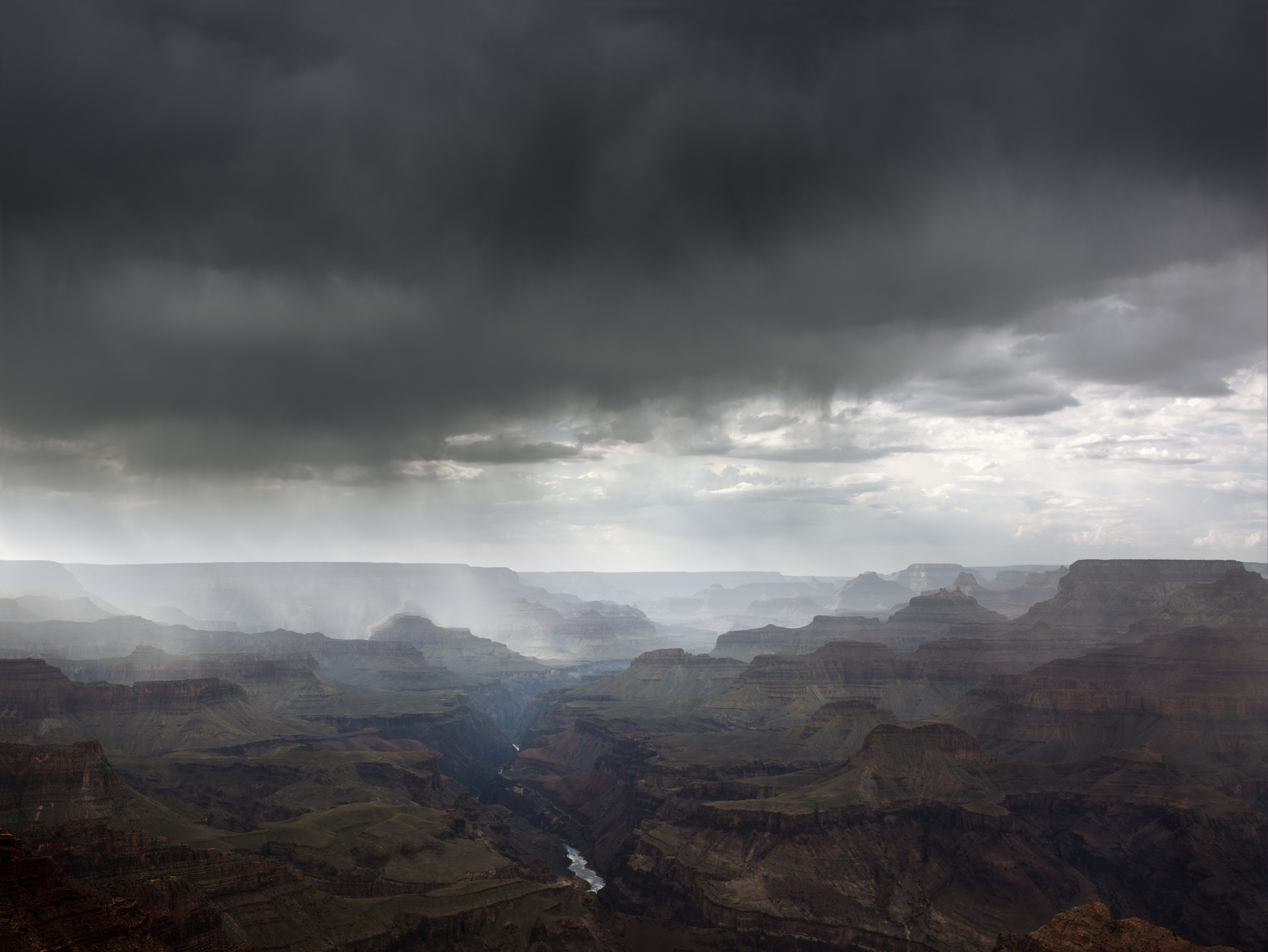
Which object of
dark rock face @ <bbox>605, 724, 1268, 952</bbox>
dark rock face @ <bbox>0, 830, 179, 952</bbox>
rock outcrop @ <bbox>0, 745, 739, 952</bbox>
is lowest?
dark rock face @ <bbox>605, 724, 1268, 952</bbox>

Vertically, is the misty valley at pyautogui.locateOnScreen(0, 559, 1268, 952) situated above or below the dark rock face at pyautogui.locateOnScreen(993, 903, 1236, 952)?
below

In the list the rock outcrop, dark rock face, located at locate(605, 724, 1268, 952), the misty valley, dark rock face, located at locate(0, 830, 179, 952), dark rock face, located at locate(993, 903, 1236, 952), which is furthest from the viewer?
dark rock face, located at locate(605, 724, 1268, 952)

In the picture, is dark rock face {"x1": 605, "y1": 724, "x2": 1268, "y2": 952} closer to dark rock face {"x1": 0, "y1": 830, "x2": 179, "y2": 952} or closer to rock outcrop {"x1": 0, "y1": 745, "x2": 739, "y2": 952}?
rock outcrop {"x1": 0, "y1": 745, "x2": 739, "y2": 952}

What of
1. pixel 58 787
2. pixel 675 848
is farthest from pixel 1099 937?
pixel 58 787

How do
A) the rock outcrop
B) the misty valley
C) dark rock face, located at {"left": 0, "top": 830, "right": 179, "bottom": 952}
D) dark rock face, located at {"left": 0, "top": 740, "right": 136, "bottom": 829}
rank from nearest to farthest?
dark rock face, located at {"left": 0, "top": 830, "right": 179, "bottom": 952} → the rock outcrop → the misty valley → dark rock face, located at {"left": 0, "top": 740, "right": 136, "bottom": 829}

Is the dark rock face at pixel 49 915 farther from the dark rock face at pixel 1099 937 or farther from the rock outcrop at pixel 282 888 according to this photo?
the dark rock face at pixel 1099 937

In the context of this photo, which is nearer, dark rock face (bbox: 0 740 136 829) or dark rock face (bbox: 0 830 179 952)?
dark rock face (bbox: 0 830 179 952)

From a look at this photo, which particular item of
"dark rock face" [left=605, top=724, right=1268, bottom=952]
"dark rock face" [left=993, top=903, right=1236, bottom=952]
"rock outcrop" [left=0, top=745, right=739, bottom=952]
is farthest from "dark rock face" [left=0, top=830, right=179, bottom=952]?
"dark rock face" [left=605, top=724, right=1268, bottom=952]

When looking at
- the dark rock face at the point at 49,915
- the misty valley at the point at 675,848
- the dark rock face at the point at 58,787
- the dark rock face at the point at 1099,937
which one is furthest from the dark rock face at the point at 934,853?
the dark rock face at the point at 49,915

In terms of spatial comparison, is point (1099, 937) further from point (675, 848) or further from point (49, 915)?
point (675, 848)
